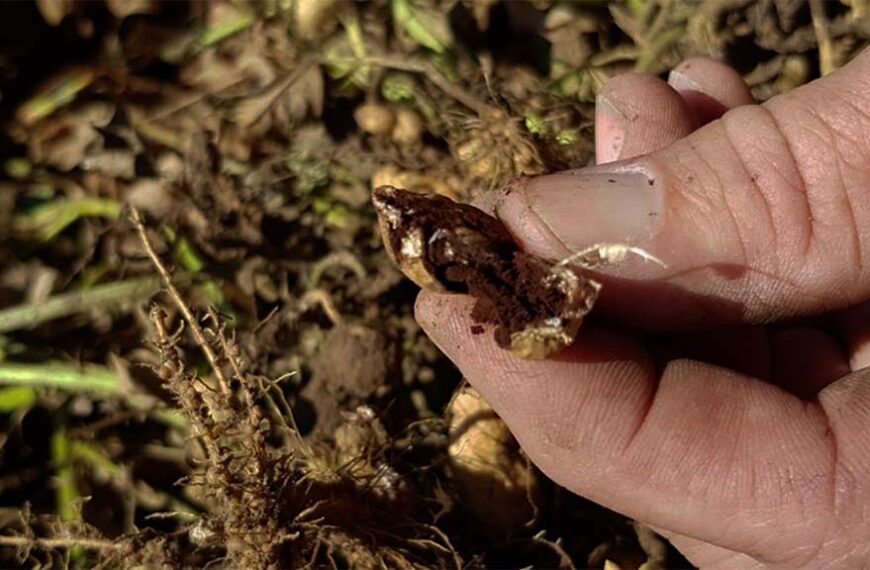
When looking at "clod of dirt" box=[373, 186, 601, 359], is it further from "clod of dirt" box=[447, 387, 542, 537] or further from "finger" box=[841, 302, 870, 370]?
"finger" box=[841, 302, 870, 370]

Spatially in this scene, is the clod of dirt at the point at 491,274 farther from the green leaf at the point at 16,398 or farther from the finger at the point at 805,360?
the green leaf at the point at 16,398

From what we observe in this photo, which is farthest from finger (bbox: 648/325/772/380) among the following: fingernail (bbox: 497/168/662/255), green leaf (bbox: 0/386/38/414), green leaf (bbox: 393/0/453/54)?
green leaf (bbox: 0/386/38/414)

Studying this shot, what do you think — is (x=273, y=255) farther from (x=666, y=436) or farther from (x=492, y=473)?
(x=666, y=436)

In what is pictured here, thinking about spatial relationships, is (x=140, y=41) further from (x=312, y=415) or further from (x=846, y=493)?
(x=846, y=493)

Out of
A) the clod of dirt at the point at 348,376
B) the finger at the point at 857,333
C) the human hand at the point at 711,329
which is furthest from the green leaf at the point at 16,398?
the finger at the point at 857,333

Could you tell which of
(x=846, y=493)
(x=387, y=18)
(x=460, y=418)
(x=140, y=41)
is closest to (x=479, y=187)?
(x=460, y=418)

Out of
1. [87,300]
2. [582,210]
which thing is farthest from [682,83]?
[87,300]
